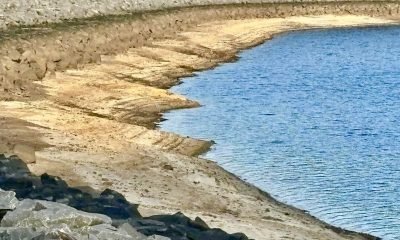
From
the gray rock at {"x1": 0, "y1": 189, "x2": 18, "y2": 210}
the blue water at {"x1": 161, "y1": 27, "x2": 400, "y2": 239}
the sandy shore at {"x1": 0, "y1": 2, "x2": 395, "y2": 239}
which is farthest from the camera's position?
the blue water at {"x1": 161, "y1": 27, "x2": 400, "y2": 239}

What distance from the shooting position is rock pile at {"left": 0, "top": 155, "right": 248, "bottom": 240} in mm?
11328

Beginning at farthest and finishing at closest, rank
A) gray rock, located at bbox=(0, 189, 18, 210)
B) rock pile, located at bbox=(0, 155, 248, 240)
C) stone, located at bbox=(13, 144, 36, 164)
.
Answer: stone, located at bbox=(13, 144, 36, 164)
gray rock, located at bbox=(0, 189, 18, 210)
rock pile, located at bbox=(0, 155, 248, 240)

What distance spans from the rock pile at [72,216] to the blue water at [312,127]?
4.93m

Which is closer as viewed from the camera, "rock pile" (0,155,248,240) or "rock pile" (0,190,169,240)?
"rock pile" (0,190,169,240)

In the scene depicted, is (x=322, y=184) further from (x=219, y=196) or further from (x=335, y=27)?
(x=335, y=27)

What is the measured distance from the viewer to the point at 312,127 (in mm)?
27172

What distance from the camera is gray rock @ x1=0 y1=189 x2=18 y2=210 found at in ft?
39.5

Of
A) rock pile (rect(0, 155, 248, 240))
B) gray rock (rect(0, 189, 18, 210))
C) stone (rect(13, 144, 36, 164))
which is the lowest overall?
stone (rect(13, 144, 36, 164))

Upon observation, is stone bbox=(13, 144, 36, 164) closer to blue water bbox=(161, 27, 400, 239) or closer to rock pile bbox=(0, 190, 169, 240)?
blue water bbox=(161, 27, 400, 239)

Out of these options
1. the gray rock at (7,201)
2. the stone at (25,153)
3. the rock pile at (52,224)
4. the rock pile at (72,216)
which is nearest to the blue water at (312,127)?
the rock pile at (72,216)

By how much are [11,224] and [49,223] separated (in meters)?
0.51

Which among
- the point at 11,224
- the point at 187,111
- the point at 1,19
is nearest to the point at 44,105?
the point at 187,111

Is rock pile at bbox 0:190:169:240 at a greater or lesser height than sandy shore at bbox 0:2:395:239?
greater

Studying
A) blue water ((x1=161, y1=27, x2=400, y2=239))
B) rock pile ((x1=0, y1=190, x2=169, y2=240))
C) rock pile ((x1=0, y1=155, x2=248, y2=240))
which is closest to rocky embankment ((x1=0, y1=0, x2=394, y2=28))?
blue water ((x1=161, y1=27, x2=400, y2=239))
